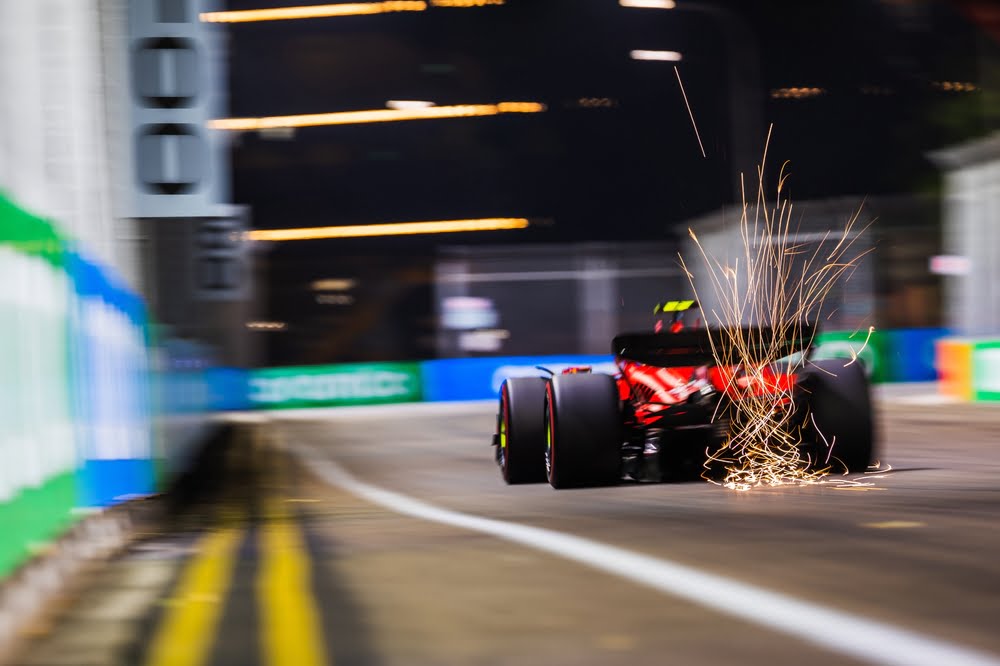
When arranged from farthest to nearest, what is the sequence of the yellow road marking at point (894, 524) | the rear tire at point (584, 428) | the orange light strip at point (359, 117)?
the orange light strip at point (359, 117) < the rear tire at point (584, 428) < the yellow road marking at point (894, 524)

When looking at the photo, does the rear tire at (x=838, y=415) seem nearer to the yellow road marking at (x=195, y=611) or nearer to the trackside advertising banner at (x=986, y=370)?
the yellow road marking at (x=195, y=611)

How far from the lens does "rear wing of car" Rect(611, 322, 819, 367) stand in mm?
10406

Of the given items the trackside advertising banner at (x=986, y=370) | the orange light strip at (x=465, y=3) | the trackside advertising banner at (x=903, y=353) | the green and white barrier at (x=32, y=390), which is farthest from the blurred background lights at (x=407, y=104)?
the green and white barrier at (x=32, y=390)

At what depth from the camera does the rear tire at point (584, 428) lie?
10211 millimetres

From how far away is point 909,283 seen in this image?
115 feet

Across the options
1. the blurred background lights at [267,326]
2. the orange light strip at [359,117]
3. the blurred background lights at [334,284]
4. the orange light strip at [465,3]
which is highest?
the orange light strip at [465,3]

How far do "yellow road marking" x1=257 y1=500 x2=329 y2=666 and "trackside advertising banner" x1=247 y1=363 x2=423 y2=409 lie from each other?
2681cm

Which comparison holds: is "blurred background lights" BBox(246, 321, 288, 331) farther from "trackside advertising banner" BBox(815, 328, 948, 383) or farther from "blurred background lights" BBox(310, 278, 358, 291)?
"trackside advertising banner" BBox(815, 328, 948, 383)

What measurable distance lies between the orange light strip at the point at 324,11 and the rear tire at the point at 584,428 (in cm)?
3923

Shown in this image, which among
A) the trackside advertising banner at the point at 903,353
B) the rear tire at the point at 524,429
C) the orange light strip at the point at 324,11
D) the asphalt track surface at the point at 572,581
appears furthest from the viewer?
the orange light strip at the point at 324,11

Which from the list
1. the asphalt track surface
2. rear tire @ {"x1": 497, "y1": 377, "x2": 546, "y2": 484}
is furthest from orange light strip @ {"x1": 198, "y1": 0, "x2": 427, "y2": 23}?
the asphalt track surface

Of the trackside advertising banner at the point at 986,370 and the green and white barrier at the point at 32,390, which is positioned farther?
the trackside advertising banner at the point at 986,370

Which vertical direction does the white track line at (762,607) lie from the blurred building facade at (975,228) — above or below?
below

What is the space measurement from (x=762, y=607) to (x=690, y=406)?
5.54m
